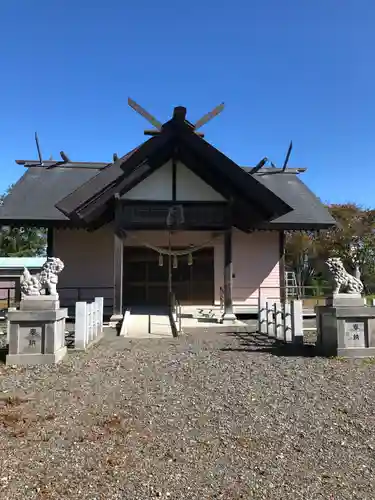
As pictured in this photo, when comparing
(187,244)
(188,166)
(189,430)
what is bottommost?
(189,430)

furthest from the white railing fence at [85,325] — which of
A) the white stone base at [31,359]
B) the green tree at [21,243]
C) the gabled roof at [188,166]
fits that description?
the green tree at [21,243]

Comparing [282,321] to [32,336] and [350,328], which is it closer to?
[350,328]

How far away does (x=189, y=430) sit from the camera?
146 inches

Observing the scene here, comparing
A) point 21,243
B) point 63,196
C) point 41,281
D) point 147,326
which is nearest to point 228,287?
point 147,326

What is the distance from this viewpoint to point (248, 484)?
2758 mm

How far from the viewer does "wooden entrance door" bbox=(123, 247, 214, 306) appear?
14.5m

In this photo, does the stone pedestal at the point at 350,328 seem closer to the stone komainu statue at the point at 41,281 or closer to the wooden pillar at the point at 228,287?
the wooden pillar at the point at 228,287

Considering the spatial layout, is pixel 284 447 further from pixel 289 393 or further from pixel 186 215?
pixel 186 215

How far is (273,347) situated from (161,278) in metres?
7.48

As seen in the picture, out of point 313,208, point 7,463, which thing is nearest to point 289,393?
point 7,463

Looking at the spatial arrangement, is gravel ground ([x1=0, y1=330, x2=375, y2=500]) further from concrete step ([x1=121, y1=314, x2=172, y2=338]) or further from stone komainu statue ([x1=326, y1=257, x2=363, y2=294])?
concrete step ([x1=121, y1=314, x2=172, y2=338])

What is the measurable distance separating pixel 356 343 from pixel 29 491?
5.68 metres

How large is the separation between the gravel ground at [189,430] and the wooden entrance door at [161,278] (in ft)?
26.2

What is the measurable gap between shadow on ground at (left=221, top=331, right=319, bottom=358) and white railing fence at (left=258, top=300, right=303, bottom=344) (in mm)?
186
